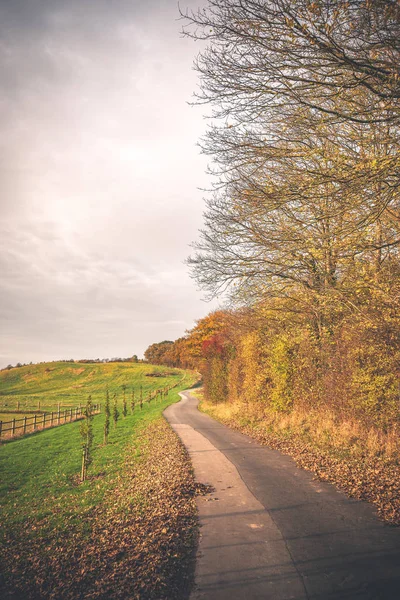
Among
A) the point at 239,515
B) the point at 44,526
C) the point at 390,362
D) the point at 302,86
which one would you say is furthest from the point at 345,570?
the point at 302,86

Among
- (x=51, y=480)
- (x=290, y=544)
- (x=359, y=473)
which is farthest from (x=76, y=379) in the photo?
(x=290, y=544)

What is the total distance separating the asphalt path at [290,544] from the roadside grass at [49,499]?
7.08 feet

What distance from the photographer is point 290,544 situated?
4.90 metres

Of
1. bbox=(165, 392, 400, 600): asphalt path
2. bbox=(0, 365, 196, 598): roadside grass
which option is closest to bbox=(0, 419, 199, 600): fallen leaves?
bbox=(0, 365, 196, 598): roadside grass

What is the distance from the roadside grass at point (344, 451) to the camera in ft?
21.9

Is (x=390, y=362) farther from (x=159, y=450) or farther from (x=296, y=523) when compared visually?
(x=159, y=450)

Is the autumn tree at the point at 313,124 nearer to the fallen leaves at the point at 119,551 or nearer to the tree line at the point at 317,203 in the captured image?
the tree line at the point at 317,203

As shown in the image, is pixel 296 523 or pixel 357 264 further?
pixel 357 264

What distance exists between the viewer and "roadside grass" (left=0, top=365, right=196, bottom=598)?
5973 millimetres

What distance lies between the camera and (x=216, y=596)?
386 cm

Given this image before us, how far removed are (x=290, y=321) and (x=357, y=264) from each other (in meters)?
4.49

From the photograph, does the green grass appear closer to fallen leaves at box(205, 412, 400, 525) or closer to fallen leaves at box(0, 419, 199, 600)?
fallen leaves at box(0, 419, 199, 600)

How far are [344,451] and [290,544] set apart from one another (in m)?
5.35

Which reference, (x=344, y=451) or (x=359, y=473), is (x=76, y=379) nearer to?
(x=344, y=451)
